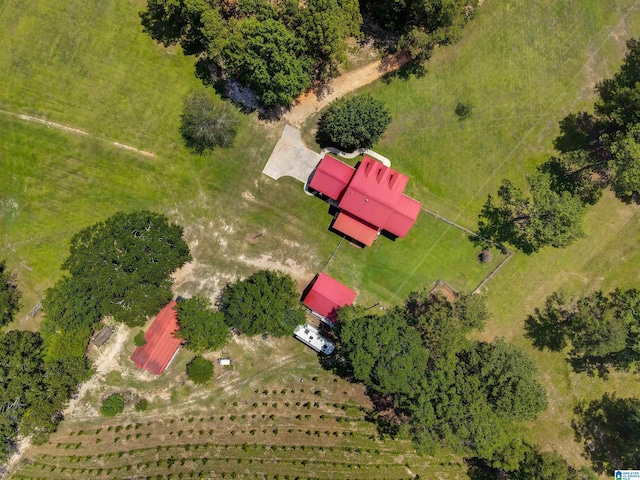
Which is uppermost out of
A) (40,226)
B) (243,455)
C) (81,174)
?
(81,174)

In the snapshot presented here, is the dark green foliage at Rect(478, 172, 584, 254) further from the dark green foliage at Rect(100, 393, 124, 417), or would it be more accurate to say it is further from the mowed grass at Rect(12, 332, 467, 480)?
the dark green foliage at Rect(100, 393, 124, 417)

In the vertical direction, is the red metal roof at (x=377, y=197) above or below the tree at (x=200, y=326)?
above

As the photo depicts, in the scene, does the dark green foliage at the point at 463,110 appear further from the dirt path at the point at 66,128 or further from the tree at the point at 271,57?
the dirt path at the point at 66,128

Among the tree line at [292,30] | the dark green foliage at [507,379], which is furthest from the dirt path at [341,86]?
the dark green foliage at [507,379]

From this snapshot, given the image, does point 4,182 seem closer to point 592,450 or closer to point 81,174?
point 81,174

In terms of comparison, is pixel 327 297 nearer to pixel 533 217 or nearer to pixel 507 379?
pixel 507 379

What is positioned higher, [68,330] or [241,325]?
[241,325]

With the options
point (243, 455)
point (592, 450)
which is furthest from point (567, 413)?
point (243, 455)

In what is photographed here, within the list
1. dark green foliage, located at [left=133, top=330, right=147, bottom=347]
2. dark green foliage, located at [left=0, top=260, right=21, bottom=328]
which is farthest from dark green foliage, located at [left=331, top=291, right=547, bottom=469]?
dark green foliage, located at [left=0, top=260, right=21, bottom=328]
